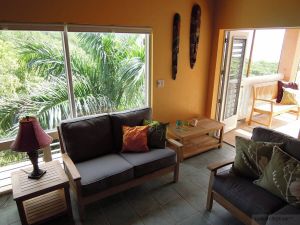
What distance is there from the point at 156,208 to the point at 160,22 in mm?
2502

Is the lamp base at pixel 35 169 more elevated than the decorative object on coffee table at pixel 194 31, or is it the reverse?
the decorative object on coffee table at pixel 194 31

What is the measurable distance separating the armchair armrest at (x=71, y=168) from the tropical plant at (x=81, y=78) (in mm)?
Result: 668

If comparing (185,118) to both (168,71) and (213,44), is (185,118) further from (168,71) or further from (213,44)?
(213,44)

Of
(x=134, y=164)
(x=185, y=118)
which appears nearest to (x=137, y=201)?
(x=134, y=164)

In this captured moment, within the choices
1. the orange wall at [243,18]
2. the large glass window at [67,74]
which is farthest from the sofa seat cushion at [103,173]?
the orange wall at [243,18]

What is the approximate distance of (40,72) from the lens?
2586 mm

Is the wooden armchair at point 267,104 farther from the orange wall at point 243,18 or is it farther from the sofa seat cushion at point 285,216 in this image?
the sofa seat cushion at point 285,216

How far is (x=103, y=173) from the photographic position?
220 centimetres

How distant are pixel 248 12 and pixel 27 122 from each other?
3217mm

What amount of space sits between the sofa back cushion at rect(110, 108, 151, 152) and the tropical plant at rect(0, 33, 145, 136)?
487 millimetres

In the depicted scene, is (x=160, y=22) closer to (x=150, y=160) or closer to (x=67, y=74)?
(x=67, y=74)

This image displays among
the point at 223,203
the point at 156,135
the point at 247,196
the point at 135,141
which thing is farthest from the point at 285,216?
the point at 135,141

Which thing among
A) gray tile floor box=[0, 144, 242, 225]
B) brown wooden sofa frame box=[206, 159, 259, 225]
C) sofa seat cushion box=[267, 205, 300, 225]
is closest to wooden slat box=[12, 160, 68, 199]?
gray tile floor box=[0, 144, 242, 225]

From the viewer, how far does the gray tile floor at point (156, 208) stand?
217 cm
